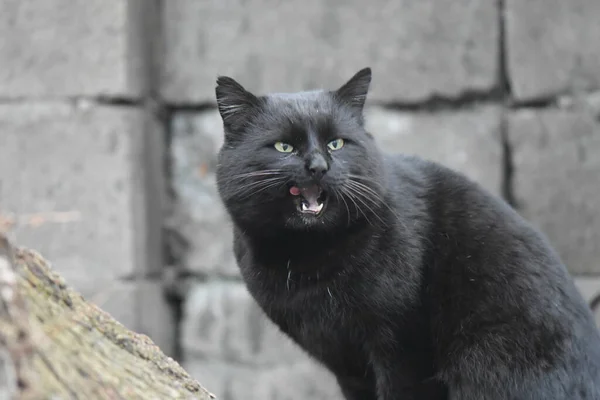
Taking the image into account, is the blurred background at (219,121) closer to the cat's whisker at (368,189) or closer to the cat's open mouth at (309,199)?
the cat's whisker at (368,189)

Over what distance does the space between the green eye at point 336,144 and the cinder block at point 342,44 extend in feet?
4.31

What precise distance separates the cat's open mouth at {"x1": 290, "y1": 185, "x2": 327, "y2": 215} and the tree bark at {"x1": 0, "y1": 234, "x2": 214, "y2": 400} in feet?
1.66

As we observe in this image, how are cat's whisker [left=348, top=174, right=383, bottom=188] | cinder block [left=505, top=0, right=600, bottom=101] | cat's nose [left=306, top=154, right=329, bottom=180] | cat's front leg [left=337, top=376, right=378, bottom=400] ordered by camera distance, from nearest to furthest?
cat's nose [left=306, top=154, right=329, bottom=180] → cat's whisker [left=348, top=174, right=383, bottom=188] → cat's front leg [left=337, top=376, right=378, bottom=400] → cinder block [left=505, top=0, right=600, bottom=101]

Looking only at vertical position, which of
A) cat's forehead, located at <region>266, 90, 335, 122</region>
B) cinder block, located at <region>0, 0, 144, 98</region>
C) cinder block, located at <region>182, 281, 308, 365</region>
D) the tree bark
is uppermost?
cinder block, located at <region>0, 0, 144, 98</region>

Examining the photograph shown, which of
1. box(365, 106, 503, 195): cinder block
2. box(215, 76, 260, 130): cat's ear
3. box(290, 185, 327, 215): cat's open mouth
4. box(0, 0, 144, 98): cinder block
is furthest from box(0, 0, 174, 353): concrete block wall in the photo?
box(290, 185, 327, 215): cat's open mouth

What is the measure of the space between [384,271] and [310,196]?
28 cm

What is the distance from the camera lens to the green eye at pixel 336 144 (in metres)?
1.88

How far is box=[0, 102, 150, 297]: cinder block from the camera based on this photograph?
3189 millimetres

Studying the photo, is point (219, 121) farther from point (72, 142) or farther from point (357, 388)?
point (357, 388)

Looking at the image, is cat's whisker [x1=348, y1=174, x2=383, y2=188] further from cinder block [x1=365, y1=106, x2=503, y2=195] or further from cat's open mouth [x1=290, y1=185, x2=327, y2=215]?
cinder block [x1=365, y1=106, x2=503, y2=195]

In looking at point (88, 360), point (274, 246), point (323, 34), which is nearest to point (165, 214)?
point (323, 34)

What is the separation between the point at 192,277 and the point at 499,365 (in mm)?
1858

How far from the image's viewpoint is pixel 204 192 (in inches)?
134

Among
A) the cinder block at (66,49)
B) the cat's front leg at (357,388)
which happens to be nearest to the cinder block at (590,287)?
the cat's front leg at (357,388)
